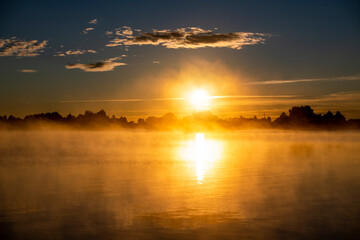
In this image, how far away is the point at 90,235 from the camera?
55.5 ft

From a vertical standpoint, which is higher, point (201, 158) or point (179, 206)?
point (201, 158)

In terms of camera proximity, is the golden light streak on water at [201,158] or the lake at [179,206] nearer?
the lake at [179,206]

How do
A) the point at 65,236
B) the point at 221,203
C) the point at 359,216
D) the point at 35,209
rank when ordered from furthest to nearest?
1. the point at 221,203
2. the point at 35,209
3. the point at 359,216
4. the point at 65,236

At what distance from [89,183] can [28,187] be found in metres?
5.04

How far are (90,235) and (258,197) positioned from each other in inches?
515

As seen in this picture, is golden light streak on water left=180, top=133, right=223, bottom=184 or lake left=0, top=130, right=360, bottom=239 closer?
lake left=0, top=130, right=360, bottom=239

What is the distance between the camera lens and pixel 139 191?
91.5ft

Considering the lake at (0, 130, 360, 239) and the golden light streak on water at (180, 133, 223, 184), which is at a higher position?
the golden light streak on water at (180, 133, 223, 184)

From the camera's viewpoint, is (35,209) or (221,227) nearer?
(221,227)

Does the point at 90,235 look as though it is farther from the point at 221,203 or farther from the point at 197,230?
the point at 221,203

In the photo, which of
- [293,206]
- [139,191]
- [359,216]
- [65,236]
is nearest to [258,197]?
[293,206]

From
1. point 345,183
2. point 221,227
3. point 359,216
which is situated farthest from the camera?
point 345,183

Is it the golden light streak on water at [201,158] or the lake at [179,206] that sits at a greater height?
the golden light streak on water at [201,158]

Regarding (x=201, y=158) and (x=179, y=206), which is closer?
(x=179, y=206)
